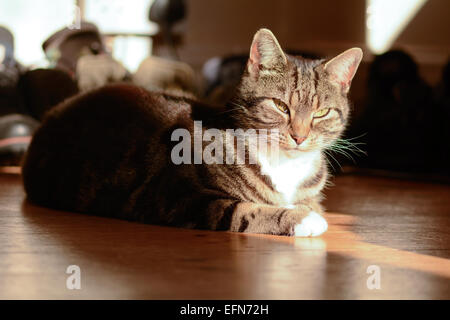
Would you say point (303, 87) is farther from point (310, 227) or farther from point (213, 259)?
point (213, 259)

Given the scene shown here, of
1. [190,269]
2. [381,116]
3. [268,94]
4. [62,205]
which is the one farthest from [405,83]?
[190,269]

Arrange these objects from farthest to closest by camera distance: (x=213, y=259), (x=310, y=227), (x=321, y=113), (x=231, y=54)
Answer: (x=231, y=54) < (x=321, y=113) < (x=310, y=227) < (x=213, y=259)

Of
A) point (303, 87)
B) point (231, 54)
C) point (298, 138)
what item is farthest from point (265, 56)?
point (231, 54)

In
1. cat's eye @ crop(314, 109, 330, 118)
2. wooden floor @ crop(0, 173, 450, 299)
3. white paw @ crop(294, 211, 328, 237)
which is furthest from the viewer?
cat's eye @ crop(314, 109, 330, 118)

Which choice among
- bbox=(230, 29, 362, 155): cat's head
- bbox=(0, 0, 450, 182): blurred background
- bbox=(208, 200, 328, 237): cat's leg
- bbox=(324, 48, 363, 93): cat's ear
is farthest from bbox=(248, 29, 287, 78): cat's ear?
bbox=(0, 0, 450, 182): blurred background

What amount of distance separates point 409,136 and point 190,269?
2431 millimetres

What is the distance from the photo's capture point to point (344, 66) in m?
1.59

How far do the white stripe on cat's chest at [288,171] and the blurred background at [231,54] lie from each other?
752 mm

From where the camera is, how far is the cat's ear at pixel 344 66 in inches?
61.4

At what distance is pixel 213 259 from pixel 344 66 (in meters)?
0.71

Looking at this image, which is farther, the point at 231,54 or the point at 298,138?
the point at 231,54
